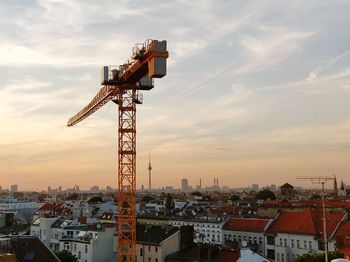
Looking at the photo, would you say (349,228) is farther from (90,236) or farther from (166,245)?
(90,236)

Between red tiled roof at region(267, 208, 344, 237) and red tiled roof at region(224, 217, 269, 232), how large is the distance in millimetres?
3027

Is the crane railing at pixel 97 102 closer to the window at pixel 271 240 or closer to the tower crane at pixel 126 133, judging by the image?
the tower crane at pixel 126 133

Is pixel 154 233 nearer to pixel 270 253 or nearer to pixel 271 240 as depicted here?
pixel 271 240

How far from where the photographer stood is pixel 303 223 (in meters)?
75.1

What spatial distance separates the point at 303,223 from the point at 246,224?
13755 millimetres

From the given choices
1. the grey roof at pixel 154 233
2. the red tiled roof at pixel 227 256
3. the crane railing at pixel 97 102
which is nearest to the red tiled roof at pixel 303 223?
the red tiled roof at pixel 227 256

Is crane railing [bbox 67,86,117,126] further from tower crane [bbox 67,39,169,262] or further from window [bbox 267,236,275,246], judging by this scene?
window [bbox 267,236,275,246]

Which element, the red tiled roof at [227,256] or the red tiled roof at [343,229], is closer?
the red tiled roof at [227,256]

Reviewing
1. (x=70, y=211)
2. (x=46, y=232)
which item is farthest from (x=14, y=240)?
(x=70, y=211)

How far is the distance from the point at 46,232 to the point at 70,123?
18.6 meters

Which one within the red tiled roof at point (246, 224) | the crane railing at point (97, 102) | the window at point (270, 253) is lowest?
the window at point (270, 253)

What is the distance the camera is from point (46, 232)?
7900 centimetres

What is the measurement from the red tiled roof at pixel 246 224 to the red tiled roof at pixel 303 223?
3.03 metres

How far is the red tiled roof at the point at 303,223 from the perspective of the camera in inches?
2830
